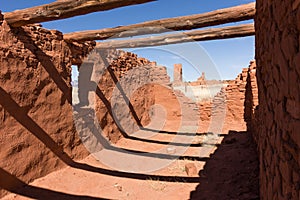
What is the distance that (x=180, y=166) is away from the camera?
5152 mm

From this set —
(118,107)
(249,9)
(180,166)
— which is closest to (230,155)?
(180,166)

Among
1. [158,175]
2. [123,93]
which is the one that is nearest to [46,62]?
[158,175]

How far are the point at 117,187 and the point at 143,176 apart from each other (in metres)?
0.74

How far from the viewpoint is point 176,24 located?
424 centimetres

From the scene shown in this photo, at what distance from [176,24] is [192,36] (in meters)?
0.77

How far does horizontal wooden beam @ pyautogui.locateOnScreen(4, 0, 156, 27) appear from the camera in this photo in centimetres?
326

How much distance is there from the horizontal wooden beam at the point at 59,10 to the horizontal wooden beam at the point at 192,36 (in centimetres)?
200

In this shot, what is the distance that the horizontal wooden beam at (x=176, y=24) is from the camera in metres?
3.87

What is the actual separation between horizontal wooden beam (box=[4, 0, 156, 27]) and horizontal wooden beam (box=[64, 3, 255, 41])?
1223mm

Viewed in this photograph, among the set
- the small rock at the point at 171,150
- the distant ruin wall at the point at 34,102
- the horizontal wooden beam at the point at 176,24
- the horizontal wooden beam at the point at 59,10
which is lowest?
the small rock at the point at 171,150

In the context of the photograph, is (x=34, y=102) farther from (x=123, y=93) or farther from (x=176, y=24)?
(x=123, y=93)

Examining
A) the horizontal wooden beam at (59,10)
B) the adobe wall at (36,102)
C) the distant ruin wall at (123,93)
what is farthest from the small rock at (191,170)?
the horizontal wooden beam at (59,10)

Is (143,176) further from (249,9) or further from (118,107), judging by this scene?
(249,9)

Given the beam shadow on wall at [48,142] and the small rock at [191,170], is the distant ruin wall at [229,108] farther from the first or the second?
the beam shadow on wall at [48,142]
